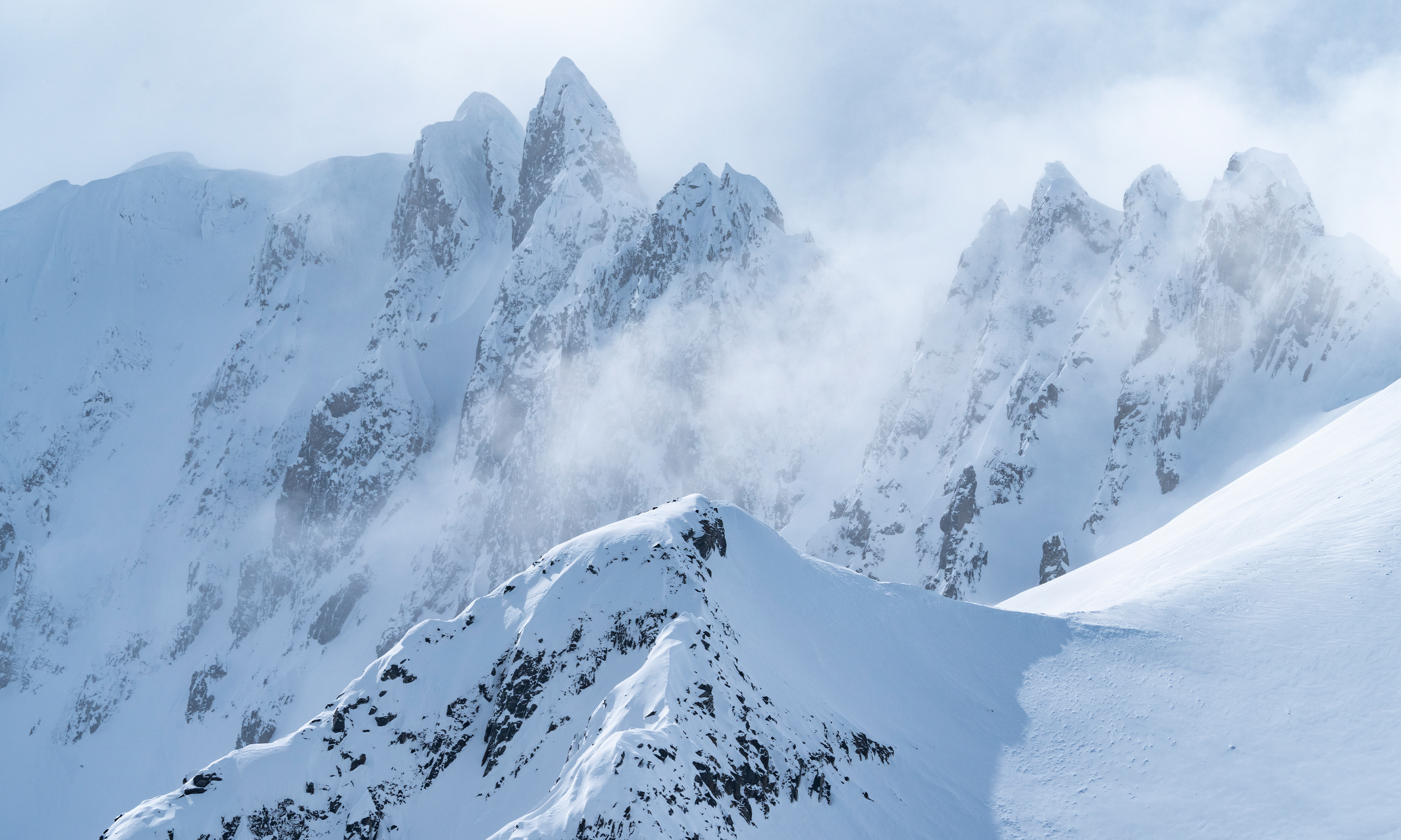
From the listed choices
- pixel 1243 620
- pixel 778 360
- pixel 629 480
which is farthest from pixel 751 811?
pixel 778 360

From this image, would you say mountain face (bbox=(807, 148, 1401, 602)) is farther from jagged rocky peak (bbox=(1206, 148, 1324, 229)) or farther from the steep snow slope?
the steep snow slope

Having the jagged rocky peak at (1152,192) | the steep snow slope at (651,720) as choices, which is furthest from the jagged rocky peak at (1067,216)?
the steep snow slope at (651,720)

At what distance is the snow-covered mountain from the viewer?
1162 inches

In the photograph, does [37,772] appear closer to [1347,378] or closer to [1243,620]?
[1243,620]

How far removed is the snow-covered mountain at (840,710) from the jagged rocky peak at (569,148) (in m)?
145

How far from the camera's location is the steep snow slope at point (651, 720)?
28328 mm

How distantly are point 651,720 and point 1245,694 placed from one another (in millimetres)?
24666

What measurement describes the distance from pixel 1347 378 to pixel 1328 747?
73.7m

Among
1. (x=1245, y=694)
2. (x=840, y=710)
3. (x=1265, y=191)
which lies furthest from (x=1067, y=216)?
(x=840, y=710)

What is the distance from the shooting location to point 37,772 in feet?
500

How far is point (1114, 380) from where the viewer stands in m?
111

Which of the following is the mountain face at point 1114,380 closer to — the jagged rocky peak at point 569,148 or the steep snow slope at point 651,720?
the steep snow slope at point 651,720

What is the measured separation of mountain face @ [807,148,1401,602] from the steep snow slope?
207 ft

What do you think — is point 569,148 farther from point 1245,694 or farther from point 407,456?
point 1245,694
